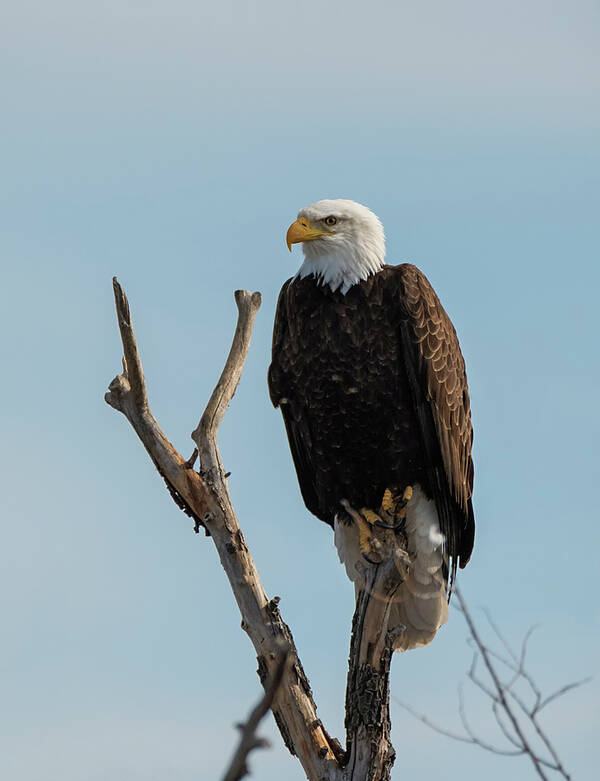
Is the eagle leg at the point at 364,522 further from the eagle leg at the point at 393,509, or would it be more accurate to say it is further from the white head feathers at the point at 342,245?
the white head feathers at the point at 342,245

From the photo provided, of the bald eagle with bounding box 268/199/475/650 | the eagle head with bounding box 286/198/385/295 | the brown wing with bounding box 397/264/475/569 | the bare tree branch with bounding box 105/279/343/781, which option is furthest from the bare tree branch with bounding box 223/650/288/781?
the eagle head with bounding box 286/198/385/295

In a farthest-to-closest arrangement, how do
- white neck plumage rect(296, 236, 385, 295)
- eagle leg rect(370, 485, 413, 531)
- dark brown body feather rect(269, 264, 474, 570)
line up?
eagle leg rect(370, 485, 413, 531)
white neck plumage rect(296, 236, 385, 295)
dark brown body feather rect(269, 264, 474, 570)

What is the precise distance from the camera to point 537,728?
124 inches

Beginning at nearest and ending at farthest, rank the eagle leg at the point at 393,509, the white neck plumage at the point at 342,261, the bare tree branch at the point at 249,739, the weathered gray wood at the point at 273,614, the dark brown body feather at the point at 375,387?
1. the bare tree branch at the point at 249,739
2. the weathered gray wood at the point at 273,614
3. the dark brown body feather at the point at 375,387
4. the white neck plumage at the point at 342,261
5. the eagle leg at the point at 393,509

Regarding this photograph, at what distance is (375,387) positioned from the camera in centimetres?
566

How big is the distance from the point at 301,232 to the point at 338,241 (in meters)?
0.21

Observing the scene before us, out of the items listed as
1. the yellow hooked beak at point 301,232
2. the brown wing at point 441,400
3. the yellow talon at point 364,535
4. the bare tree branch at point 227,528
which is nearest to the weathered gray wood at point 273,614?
the bare tree branch at point 227,528

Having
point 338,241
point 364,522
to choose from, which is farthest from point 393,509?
point 338,241

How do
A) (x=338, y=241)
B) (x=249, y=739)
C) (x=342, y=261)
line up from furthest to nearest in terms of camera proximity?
1. (x=338, y=241)
2. (x=342, y=261)
3. (x=249, y=739)

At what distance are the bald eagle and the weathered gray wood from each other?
385 millimetres

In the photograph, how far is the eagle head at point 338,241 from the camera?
5.82 metres

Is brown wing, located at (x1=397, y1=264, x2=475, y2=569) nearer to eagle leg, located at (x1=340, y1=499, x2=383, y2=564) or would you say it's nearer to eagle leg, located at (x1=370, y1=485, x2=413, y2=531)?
eagle leg, located at (x1=370, y1=485, x2=413, y2=531)

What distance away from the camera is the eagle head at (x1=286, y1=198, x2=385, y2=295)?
19.1ft

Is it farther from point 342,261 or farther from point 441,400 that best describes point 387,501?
point 342,261
